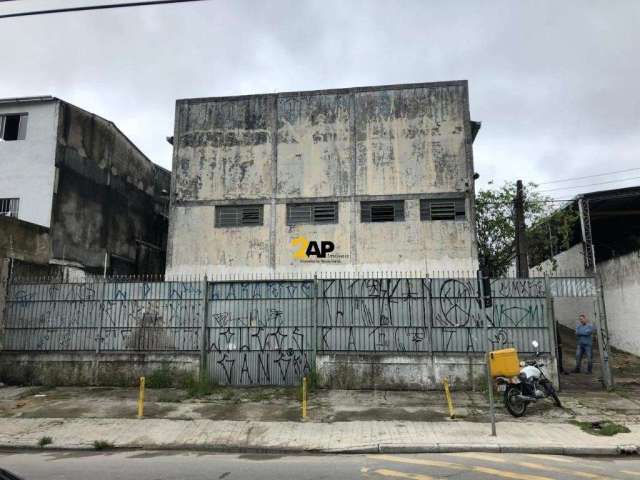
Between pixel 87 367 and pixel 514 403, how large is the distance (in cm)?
1074

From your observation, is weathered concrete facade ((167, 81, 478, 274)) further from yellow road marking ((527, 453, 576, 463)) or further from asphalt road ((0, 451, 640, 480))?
asphalt road ((0, 451, 640, 480))

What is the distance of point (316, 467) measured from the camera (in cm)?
715

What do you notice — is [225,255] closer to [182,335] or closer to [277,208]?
[277,208]

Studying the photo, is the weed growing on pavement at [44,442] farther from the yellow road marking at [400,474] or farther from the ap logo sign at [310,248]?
the ap logo sign at [310,248]

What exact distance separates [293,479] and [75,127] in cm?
1599

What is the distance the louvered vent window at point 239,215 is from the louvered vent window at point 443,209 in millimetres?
5672

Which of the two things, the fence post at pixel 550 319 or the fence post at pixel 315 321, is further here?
the fence post at pixel 315 321

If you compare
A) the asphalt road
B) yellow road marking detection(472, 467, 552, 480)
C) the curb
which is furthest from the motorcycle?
yellow road marking detection(472, 467, 552, 480)

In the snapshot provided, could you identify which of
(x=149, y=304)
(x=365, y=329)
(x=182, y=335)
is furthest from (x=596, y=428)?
(x=149, y=304)

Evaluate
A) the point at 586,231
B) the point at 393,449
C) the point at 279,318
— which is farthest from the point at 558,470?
the point at 586,231

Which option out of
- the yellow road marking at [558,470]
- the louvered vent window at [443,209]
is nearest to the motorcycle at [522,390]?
the yellow road marking at [558,470]

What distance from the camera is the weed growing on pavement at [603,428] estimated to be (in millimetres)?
8844

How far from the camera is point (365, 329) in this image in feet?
42.4

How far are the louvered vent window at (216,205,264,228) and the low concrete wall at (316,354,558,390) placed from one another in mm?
6591
